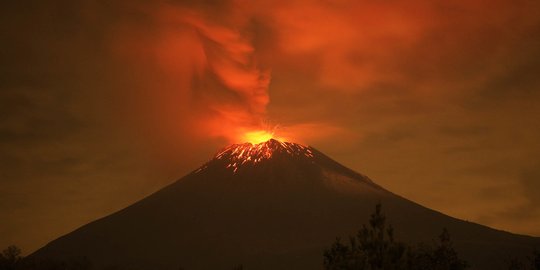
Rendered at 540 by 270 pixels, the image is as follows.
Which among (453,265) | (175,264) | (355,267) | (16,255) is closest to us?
(355,267)

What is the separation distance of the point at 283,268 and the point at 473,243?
177 ft

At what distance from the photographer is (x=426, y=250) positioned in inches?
1512

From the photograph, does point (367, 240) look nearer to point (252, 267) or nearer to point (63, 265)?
point (63, 265)

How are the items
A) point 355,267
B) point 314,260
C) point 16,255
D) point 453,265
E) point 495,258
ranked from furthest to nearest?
point 314,260 < point 495,258 < point 16,255 < point 453,265 < point 355,267

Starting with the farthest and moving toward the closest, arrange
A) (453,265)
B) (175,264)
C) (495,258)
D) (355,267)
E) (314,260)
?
(175,264)
(314,260)
(495,258)
(453,265)
(355,267)

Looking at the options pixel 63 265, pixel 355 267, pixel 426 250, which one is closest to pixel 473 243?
pixel 63 265

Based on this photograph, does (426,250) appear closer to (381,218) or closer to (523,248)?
(381,218)

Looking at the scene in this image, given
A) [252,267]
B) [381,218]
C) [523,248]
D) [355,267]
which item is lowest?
[355,267]

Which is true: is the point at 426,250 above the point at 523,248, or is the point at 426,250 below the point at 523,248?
below

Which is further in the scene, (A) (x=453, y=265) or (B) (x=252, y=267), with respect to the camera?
(B) (x=252, y=267)

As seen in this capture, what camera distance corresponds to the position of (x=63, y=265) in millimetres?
84500

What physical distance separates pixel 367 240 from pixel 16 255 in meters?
64.6

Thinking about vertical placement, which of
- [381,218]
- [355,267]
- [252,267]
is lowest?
[355,267]

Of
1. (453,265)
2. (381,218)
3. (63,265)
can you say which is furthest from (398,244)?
A: (63,265)
